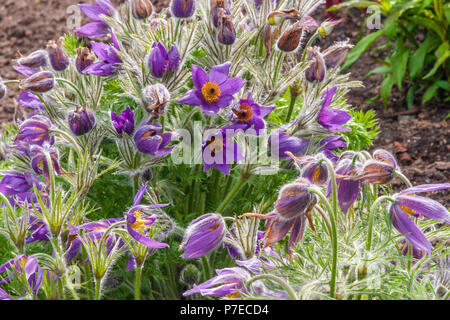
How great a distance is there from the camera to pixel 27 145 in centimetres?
137

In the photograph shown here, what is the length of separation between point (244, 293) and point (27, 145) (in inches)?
26.5

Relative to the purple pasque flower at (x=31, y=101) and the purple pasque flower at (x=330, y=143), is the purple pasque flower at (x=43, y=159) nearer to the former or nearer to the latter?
the purple pasque flower at (x=31, y=101)

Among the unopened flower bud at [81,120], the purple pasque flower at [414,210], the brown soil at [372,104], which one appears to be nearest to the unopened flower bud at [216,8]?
the unopened flower bud at [81,120]

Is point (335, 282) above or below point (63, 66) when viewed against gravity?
below

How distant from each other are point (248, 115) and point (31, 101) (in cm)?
63

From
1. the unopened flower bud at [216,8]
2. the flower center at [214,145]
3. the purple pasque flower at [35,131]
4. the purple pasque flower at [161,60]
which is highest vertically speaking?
the unopened flower bud at [216,8]

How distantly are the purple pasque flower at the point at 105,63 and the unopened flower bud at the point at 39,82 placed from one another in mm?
97

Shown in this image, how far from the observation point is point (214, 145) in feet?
4.36

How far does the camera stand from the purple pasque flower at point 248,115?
4.30ft

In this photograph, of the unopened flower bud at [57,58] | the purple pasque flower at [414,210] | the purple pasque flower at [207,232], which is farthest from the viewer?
the unopened flower bud at [57,58]

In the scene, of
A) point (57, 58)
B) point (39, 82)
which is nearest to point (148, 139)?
point (39, 82)
